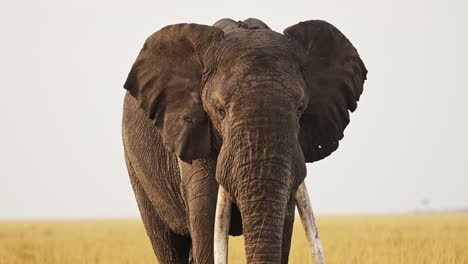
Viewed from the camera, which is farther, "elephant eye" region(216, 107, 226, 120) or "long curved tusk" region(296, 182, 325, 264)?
"long curved tusk" region(296, 182, 325, 264)

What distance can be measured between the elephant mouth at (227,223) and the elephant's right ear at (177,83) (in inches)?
17.7

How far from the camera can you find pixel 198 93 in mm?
6238

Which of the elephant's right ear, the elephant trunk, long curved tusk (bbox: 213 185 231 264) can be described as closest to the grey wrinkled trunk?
the elephant trunk

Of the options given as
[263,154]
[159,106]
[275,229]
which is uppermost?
[159,106]

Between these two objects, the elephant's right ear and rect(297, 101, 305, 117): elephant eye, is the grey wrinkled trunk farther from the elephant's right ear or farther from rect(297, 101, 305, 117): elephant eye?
the elephant's right ear

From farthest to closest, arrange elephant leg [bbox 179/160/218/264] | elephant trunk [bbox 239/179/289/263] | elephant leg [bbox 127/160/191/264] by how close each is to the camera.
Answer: elephant leg [bbox 127/160/191/264], elephant leg [bbox 179/160/218/264], elephant trunk [bbox 239/179/289/263]

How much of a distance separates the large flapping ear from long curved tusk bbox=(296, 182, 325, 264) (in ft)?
1.63

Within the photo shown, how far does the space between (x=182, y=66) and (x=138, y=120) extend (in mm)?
1970

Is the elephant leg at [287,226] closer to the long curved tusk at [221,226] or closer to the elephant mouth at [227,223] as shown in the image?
the elephant mouth at [227,223]

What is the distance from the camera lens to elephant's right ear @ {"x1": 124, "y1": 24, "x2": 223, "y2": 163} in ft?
20.4

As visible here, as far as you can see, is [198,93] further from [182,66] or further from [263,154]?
[263,154]
